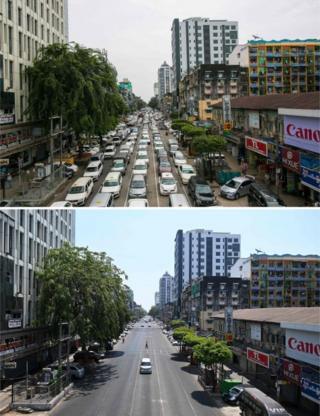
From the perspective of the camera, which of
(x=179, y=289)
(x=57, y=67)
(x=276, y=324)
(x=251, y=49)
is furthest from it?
(x=179, y=289)

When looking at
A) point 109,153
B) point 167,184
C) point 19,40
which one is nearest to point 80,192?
point 167,184

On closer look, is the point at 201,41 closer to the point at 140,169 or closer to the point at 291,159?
the point at 140,169

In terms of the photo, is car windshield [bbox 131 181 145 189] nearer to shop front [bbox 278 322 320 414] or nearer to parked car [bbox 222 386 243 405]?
shop front [bbox 278 322 320 414]

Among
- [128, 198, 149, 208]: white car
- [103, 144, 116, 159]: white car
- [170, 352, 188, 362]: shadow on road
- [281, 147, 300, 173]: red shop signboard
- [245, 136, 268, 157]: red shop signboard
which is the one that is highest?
[103, 144, 116, 159]: white car

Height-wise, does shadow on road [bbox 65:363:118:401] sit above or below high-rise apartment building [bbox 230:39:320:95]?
below

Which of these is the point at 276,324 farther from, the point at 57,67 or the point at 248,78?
the point at 248,78

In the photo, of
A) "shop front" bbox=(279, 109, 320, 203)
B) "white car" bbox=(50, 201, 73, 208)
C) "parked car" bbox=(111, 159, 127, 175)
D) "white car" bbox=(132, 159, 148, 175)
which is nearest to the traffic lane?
"white car" bbox=(50, 201, 73, 208)

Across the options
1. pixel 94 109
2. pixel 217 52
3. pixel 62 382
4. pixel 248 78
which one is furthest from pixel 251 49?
pixel 62 382
